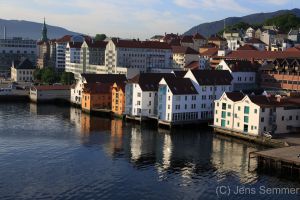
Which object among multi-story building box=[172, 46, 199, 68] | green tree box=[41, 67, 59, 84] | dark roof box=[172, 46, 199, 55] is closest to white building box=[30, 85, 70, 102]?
green tree box=[41, 67, 59, 84]

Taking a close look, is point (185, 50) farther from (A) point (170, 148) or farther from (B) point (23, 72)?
(A) point (170, 148)

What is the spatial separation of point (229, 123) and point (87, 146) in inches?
589

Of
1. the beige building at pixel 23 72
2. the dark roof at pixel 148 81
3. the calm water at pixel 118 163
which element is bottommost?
the calm water at pixel 118 163

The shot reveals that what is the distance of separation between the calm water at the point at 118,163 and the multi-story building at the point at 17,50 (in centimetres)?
8109

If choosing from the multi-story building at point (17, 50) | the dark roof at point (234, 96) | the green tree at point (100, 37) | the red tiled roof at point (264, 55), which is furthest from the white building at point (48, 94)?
the green tree at point (100, 37)

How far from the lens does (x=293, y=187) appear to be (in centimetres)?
3159

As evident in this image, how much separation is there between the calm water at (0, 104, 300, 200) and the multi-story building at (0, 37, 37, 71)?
81.1 m

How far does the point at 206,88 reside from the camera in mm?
56969

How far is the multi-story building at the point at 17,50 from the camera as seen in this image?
433ft

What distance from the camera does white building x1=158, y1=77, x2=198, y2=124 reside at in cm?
5384

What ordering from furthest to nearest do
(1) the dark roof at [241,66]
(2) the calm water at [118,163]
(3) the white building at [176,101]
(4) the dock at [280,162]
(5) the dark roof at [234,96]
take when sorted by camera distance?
1. (1) the dark roof at [241,66]
2. (3) the white building at [176,101]
3. (5) the dark roof at [234,96]
4. (4) the dock at [280,162]
5. (2) the calm water at [118,163]

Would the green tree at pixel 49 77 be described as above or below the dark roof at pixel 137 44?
below

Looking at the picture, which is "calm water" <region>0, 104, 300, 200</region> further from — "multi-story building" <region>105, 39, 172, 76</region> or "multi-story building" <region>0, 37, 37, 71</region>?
"multi-story building" <region>0, 37, 37, 71</region>

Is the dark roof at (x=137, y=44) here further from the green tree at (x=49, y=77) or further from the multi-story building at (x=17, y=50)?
the multi-story building at (x=17, y=50)
